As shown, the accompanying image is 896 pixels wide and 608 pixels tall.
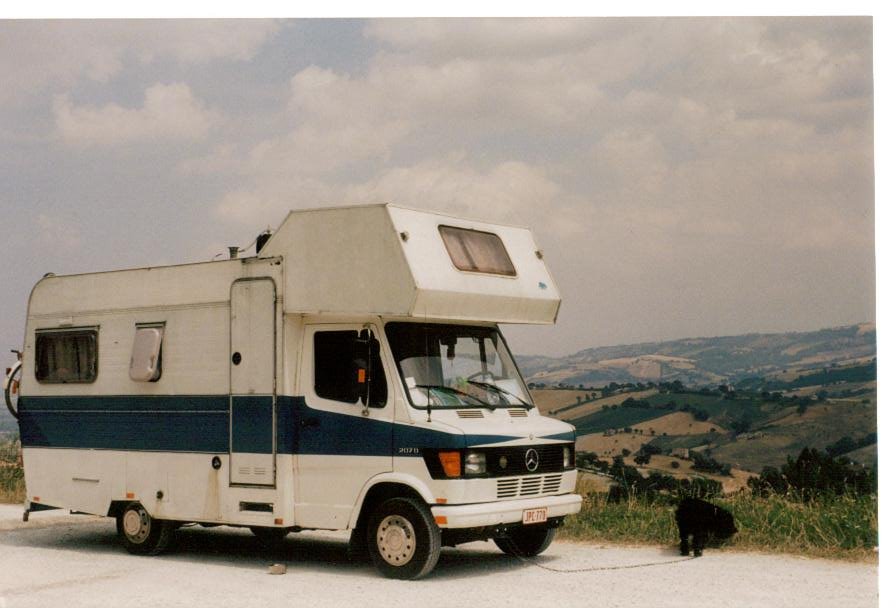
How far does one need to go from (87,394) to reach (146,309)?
1.36 meters

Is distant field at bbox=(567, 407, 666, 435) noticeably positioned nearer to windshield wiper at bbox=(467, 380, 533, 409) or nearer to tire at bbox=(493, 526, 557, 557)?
tire at bbox=(493, 526, 557, 557)

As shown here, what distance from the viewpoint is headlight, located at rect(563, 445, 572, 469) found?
11.1 meters

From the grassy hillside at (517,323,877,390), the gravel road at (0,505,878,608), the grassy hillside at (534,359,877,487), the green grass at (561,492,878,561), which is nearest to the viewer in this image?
the gravel road at (0,505,878,608)

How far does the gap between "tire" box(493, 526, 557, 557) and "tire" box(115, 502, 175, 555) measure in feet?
12.0

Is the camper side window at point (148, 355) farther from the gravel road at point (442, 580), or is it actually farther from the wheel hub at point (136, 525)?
the gravel road at point (442, 580)

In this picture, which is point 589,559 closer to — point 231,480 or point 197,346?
point 231,480

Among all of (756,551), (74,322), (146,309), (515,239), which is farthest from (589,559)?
(74,322)

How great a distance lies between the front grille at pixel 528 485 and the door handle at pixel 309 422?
1920 mm

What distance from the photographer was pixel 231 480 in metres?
11.3

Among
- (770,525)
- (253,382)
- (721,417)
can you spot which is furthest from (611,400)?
(253,382)

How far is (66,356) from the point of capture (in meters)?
13.0

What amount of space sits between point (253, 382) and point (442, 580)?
2.82 m

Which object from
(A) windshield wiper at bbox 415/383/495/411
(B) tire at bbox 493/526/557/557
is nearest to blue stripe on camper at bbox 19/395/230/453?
(A) windshield wiper at bbox 415/383/495/411

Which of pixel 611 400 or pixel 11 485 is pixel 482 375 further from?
pixel 611 400
